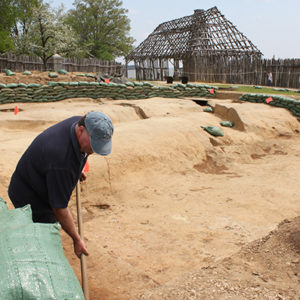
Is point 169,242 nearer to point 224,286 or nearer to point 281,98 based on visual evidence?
point 224,286

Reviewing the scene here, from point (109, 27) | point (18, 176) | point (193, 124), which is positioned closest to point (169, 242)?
point (18, 176)

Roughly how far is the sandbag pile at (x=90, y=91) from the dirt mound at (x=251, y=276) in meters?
9.86

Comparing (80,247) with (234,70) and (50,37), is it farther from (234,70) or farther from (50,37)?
(50,37)

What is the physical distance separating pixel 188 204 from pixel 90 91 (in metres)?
8.53

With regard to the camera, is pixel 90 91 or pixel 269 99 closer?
pixel 269 99

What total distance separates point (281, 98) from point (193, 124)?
13.9 ft

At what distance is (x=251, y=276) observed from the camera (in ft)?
9.70

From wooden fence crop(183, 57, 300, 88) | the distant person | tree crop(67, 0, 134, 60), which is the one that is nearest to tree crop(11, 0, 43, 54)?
tree crop(67, 0, 134, 60)

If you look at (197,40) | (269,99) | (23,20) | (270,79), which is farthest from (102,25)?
(269,99)

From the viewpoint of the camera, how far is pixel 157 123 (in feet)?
26.1

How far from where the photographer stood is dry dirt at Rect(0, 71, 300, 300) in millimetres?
3078

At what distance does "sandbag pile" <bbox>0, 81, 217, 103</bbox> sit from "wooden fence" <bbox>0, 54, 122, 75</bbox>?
17.0 ft

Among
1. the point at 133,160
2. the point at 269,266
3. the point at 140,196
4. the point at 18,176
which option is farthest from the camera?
the point at 133,160

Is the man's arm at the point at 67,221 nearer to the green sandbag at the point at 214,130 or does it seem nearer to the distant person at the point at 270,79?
the green sandbag at the point at 214,130
